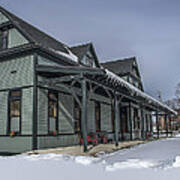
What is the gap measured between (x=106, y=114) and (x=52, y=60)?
6.44 metres

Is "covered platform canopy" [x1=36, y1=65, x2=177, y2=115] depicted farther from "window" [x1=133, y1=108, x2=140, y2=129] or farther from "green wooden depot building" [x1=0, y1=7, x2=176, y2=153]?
"window" [x1=133, y1=108, x2=140, y2=129]

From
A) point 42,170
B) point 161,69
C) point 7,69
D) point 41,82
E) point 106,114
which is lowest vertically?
point 42,170

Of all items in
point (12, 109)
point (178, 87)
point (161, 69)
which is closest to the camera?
point (12, 109)

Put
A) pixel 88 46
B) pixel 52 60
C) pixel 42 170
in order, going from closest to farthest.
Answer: pixel 42 170
pixel 52 60
pixel 88 46

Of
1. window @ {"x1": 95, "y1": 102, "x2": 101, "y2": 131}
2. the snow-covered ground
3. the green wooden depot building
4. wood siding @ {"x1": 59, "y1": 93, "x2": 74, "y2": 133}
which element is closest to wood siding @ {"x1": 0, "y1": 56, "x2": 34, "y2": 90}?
the green wooden depot building

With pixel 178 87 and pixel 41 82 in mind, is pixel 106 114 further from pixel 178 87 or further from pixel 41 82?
pixel 178 87

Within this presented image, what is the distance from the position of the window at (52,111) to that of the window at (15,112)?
1.32m

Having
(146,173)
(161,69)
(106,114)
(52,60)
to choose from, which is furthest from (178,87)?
(161,69)

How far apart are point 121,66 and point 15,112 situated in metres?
13.0

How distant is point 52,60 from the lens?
1173 centimetres

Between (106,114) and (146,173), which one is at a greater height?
(106,114)

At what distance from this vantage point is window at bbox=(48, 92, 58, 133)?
35.7 feet

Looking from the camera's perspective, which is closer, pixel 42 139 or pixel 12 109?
pixel 42 139

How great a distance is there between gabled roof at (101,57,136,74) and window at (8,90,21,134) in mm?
11925
